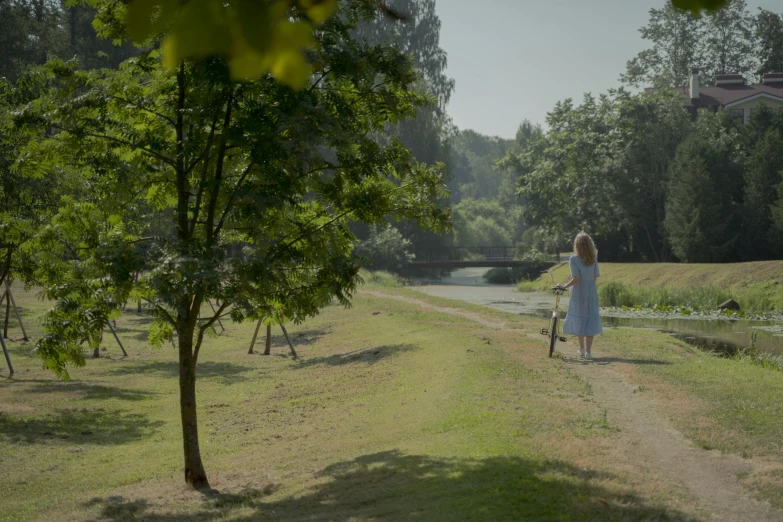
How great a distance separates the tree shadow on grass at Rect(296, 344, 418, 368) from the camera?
21661 millimetres

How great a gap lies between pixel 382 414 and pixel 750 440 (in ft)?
20.9

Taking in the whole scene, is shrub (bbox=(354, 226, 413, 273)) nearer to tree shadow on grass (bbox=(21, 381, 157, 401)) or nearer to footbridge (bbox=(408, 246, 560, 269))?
footbridge (bbox=(408, 246, 560, 269))

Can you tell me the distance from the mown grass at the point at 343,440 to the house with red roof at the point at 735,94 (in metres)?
52.7

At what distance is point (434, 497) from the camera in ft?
27.3

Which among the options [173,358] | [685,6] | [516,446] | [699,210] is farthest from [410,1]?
[685,6]

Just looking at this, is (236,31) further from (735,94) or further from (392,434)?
(735,94)

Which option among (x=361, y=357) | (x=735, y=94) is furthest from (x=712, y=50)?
(x=361, y=357)

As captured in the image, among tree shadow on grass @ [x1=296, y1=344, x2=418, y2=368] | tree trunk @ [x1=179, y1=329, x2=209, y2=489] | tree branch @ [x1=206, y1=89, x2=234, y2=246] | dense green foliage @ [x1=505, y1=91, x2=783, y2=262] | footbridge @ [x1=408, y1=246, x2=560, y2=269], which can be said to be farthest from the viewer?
footbridge @ [x1=408, y1=246, x2=560, y2=269]

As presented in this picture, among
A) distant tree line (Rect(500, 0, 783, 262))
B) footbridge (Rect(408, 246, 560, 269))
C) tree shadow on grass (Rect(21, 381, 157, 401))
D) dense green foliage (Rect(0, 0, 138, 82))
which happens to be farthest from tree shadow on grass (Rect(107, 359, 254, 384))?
footbridge (Rect(408, 246, 560, 269))

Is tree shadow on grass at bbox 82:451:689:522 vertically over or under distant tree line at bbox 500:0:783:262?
under

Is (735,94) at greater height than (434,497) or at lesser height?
greater

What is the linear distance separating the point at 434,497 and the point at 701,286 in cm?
3743

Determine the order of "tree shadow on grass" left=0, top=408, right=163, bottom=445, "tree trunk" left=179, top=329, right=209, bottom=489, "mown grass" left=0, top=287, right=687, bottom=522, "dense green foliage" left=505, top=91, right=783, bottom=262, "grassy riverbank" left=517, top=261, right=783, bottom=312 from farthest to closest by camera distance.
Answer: "dense green foliage" left=505, top=91, right=783, bottom=262, "grassy riverbank" left=517, top=261, right=783, bottom=312, "tree shadow on grass" left=0, top=408, right=163, bottom=445, "tree trunk" left=179, top=329, right=209, bottom=489, "mown grass" left=0, top=287, right=687, bottom=522

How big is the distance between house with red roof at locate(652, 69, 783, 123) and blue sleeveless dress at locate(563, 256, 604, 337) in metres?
56.3
